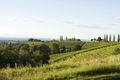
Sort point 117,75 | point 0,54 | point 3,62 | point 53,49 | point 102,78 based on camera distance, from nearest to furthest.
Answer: point 102,78 → point 117,75 → point 3,62 → point 0,54 → point 53,49

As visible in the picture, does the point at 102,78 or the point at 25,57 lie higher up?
the point at 102,78

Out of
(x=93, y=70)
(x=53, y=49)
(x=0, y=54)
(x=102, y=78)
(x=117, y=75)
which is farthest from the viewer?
(x=53, y=49)

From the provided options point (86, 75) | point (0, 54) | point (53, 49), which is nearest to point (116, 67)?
point (86, 75)

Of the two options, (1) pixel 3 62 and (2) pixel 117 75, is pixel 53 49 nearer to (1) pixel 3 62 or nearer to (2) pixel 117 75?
(1) pixel 3 62

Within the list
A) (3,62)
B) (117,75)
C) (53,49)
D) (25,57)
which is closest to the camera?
(117,75)

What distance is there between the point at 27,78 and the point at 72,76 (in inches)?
85.0

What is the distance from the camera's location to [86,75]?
34.7ft

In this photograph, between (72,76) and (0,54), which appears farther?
(0,54)

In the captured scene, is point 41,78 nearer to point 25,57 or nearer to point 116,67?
point 116,67

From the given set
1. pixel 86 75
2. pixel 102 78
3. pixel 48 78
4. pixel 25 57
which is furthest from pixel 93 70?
pixel 25 57

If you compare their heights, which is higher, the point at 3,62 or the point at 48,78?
the point at 48,78

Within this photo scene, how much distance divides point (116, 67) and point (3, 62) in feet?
107

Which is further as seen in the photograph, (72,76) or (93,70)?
(93,70)

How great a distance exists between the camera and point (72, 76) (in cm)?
1020
